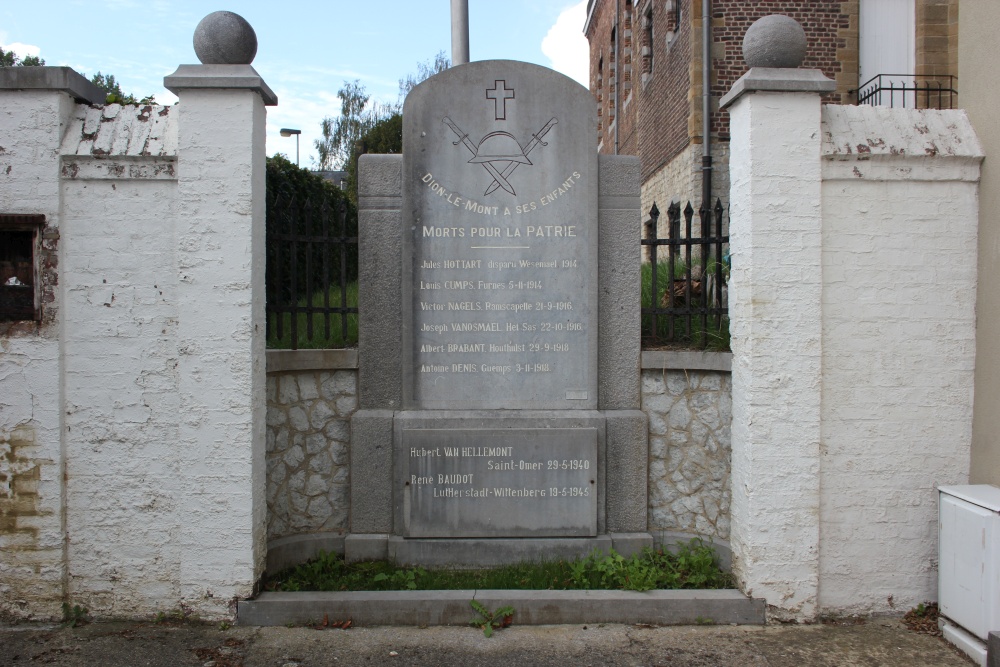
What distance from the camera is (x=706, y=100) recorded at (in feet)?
37.1

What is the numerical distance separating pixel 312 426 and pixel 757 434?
271 centimetres

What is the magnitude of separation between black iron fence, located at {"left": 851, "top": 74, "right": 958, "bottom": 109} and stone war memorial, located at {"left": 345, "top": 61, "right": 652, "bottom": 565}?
762 centimetres

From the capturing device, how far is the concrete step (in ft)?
13.2

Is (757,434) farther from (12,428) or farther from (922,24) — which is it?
(922,24)

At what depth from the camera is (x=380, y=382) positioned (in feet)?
15.4

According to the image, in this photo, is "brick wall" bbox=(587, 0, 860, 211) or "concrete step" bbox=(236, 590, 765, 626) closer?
"concrete step" bbox=(236, 590, 765, 626)

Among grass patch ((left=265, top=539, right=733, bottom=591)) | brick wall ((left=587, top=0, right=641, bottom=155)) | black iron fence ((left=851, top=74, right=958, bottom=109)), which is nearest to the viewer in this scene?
grass patch ((left=265, top=539, right=733, bottom=591))

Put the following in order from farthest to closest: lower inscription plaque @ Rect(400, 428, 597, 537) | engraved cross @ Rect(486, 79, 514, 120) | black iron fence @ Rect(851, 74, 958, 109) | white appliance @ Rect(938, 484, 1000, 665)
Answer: black iron fence @ Rect(851, 74, 958, 109) → engraved cross @ Rect(486, 79, 514, 120) → lower inscription plaque @ Rect(400, 428, 597, 537) → white appliance @ Rect(938, 484, 1000, 665)

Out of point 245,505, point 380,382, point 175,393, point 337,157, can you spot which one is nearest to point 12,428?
point 175,393

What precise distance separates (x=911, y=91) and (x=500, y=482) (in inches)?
381

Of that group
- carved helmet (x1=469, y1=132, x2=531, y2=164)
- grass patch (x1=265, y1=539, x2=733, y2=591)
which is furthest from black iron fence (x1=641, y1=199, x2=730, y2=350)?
grass patch (x1=265, y1=539, x2=733, y2=591)

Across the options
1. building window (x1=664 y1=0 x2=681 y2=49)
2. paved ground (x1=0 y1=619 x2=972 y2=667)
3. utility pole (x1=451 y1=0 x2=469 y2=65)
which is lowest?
paved ground (x1=0 y1=619 x2=972 y2=667)

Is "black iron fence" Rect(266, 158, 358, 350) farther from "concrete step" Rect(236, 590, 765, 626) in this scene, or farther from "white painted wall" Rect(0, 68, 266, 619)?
"concrete step" Rect(236, 590, 765, 626)

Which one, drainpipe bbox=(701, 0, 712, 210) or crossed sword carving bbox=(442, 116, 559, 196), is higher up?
drainpipe bbox=(701, 0, 712, 210)
